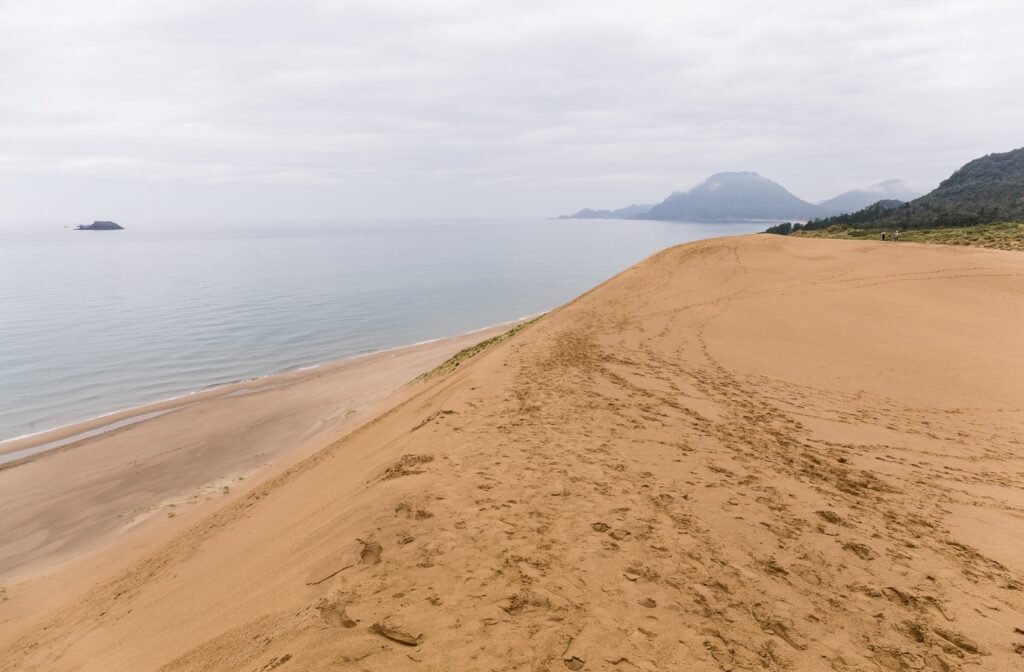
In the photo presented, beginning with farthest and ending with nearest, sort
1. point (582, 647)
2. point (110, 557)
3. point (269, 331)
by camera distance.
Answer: point (269, 331) < point (110, 557) < point (582, 647)

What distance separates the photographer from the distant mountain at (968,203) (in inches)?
1357

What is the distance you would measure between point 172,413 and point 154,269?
196ft

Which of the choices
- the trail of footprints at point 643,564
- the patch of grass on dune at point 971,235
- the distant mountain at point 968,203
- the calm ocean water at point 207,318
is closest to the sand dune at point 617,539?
the trail of footprints at point 643,564

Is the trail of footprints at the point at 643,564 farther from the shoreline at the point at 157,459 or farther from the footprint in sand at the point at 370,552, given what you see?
the shoreline at the point at 157,459

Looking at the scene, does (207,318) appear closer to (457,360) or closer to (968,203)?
(457,360)

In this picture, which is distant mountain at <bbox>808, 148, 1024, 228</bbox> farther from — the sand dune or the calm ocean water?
the sand dune

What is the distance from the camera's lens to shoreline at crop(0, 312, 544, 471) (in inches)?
577

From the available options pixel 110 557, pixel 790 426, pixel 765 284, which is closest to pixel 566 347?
pixel 790 426

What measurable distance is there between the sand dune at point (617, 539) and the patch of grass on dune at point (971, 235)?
67.8 ft

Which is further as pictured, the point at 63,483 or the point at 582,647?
the point at 63,483

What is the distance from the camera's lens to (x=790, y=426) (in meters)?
8.01

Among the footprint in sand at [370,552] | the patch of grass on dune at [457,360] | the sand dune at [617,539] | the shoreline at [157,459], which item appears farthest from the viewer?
the patch of grass on dune at [457,360]

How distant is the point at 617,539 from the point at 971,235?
116 feet

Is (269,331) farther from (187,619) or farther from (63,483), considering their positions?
(187,619)
